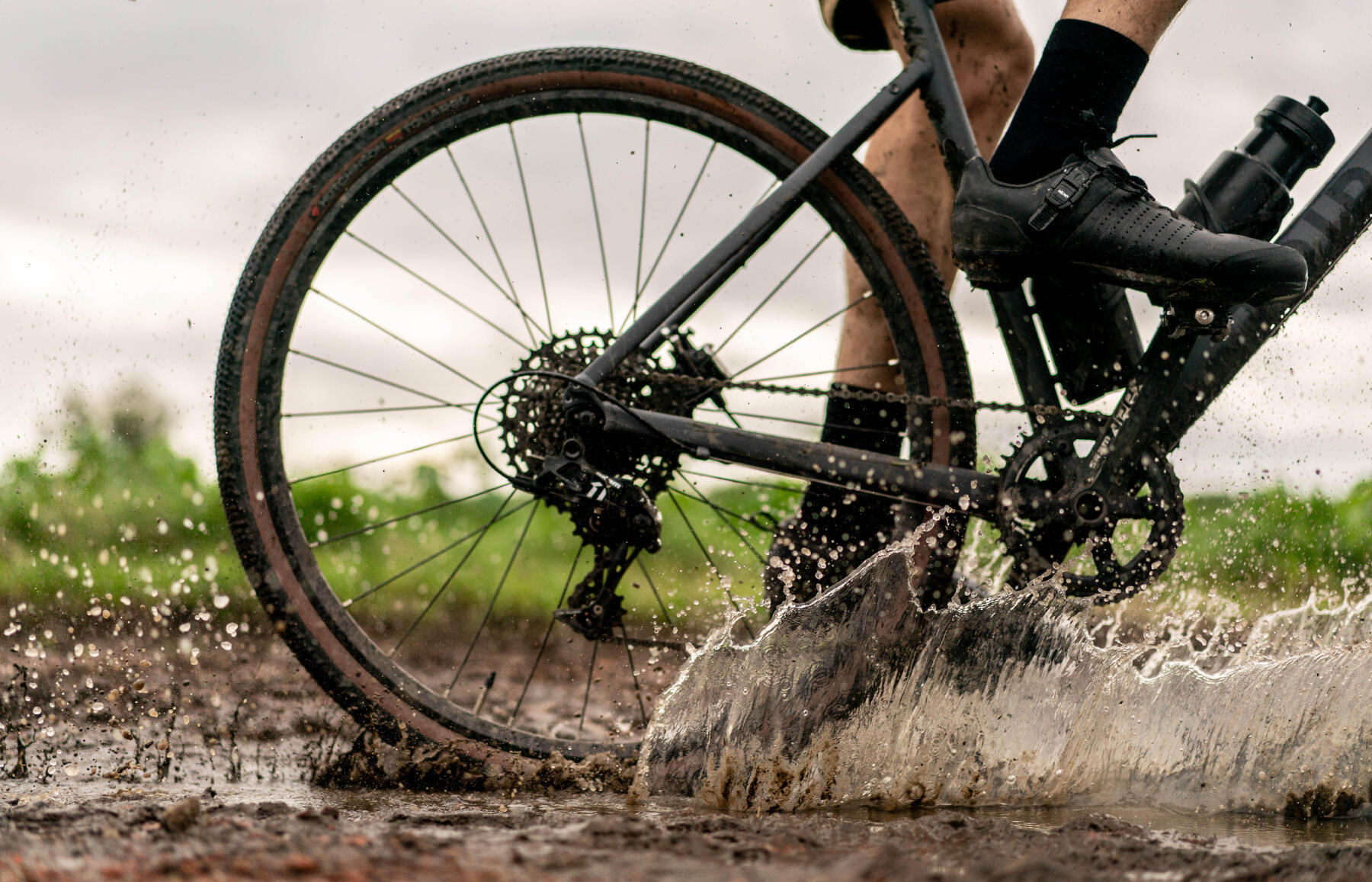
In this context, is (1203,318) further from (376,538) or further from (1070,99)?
(376,538)

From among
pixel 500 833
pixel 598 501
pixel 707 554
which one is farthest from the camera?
pixel 707 554

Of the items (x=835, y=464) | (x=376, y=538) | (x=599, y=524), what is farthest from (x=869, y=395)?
(x=376, y=538)

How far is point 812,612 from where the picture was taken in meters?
1.75

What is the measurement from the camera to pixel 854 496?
1920 mm

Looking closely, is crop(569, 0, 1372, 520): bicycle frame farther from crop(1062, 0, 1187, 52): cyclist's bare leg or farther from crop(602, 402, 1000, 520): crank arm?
crop(1062, 0, 1187, 52): cyclist's bare leg

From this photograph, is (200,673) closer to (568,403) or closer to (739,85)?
(568,403)

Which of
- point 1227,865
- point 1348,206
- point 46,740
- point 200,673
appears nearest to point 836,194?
point 1348,206

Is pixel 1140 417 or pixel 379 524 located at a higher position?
pixel 1140 417

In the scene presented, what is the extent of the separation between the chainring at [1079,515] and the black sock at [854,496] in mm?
229

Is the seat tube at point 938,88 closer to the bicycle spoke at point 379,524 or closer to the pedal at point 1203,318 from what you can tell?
the pedal at point 1203,318

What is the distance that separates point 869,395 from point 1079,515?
428mm

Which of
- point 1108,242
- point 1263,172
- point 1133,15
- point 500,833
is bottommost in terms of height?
point 500,833

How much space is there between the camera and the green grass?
268 cm

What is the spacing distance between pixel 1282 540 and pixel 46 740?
467 cm
